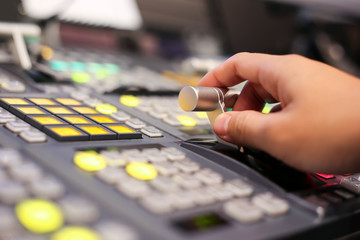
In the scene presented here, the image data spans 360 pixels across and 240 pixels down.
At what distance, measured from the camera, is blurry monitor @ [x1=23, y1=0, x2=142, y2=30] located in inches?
47.6

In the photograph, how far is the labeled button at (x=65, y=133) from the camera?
51 cm

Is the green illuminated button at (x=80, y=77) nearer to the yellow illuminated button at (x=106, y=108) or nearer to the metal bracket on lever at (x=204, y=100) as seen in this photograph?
the yellow illuminated button at (x=106, y=108)

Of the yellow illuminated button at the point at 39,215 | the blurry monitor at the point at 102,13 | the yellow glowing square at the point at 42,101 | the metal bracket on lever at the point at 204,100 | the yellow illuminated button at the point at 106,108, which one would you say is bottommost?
the yellow illuminated button at the point at 39,215

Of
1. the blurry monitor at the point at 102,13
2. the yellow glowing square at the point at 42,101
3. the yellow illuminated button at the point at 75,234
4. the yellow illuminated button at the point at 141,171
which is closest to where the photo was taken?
the yellow illuminated button at the point at 75,234

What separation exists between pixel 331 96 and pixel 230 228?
265mm

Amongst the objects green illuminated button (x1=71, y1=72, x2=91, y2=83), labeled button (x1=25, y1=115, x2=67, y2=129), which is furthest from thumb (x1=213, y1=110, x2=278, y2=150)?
green illuminated button (x1=71, y1=72, x2=91, y2=83)

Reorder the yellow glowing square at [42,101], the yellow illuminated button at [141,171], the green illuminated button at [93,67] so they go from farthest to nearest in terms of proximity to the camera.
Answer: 1. the green illuminated button at [93,67]
2. the yellow glowing square at [42,101]
3. the yellow illuminated button at [141,171]

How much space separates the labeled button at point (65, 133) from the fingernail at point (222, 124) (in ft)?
0.67

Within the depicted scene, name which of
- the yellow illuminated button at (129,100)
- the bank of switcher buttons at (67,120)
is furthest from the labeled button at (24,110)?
the yellow illuminated button at (129,100)

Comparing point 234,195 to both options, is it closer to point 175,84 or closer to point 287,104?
point 287,104

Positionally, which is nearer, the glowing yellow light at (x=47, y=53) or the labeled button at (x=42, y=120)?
the labeled button at (x=42, y=120)

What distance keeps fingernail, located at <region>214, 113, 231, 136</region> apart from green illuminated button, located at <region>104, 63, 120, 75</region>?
523mm

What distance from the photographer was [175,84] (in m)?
1.11

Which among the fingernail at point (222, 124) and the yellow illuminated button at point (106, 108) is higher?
the fingernail at point (222, 124)
